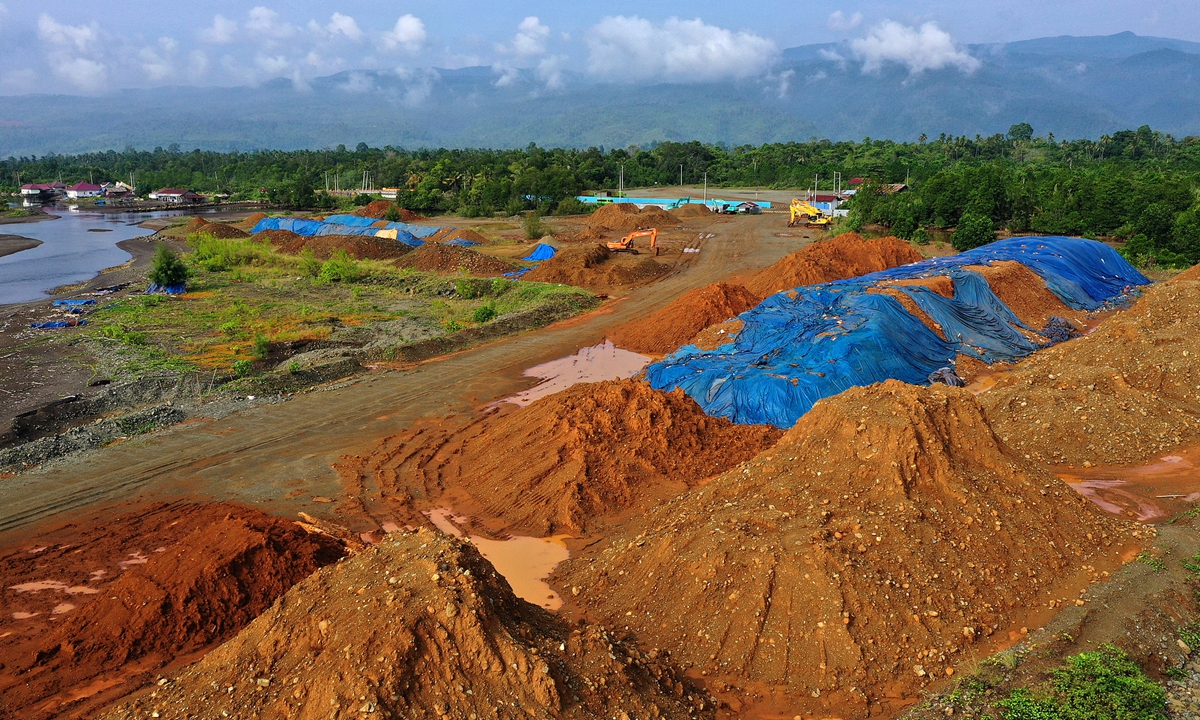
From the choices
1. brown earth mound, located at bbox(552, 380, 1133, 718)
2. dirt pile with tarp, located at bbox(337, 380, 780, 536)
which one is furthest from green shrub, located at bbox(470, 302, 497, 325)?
brown earth mound, located at bbox(552, 380, 1133, 718)

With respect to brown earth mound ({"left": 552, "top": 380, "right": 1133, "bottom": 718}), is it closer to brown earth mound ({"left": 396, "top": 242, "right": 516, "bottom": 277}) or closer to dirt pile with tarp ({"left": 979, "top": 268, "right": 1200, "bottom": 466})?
dirt pile with tarp ({"left": 979, "top": 268, "right": 1200, "bottom": 466})

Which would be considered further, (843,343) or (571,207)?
(571,207)

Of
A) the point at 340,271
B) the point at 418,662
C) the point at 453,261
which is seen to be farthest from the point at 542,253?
the point at 418,662

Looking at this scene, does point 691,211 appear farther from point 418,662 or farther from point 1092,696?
point 418,662

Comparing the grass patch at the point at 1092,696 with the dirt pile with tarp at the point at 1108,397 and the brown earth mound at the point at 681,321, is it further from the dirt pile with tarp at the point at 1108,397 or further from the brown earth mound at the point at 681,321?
the brown earth mound at the point at 681,321

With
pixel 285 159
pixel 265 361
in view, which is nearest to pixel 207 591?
pixel 265 361

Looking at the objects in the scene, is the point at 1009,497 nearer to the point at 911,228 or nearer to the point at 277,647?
the point at 277,647

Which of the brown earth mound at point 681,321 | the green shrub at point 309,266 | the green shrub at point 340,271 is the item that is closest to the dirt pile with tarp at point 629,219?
the green shrub at point 340,271
